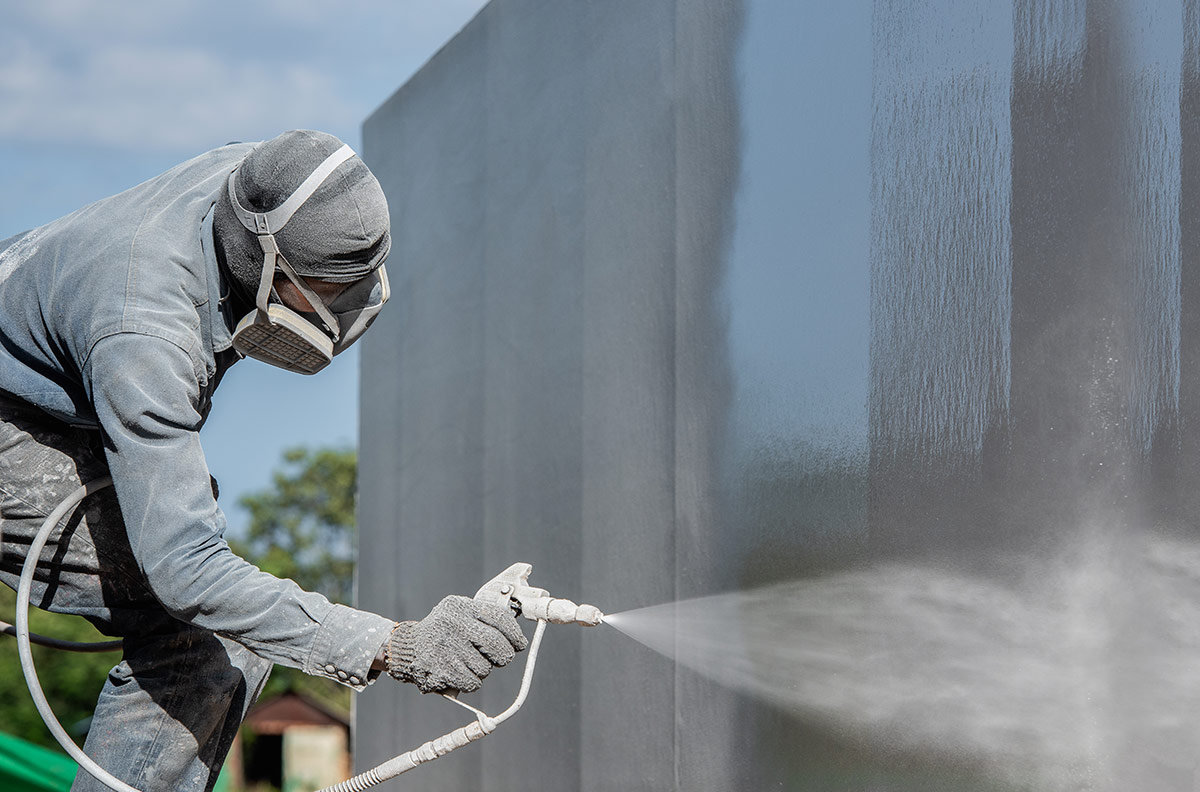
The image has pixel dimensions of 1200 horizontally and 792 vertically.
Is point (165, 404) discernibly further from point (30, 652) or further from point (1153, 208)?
point (1153, 208)

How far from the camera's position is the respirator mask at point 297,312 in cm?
224

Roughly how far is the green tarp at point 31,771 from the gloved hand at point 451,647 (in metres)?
3.32

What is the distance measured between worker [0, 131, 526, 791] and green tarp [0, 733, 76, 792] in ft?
8.41

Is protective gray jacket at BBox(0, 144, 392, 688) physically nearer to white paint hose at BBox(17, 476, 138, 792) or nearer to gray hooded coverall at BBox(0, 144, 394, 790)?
gray hooded coverall at BBox(0, 144, 394, 790)

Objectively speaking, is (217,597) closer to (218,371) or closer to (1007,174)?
(218,371)

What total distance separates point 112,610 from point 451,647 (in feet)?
3.10

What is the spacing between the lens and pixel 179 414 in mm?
2168

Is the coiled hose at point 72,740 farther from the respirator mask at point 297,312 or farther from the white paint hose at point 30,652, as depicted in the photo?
the respirator mask at point 297,312

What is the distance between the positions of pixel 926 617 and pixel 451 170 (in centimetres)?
338

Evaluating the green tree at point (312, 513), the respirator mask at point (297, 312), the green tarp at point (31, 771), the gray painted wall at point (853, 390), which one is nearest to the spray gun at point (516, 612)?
the respirator mask at point (297, 312)

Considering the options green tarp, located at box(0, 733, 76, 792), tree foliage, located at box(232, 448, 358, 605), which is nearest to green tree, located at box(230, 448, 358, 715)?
tree foliage, located at box(232, 448, 358, 605)

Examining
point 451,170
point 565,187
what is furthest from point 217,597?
point 451,170

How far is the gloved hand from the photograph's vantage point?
2145 millimetres

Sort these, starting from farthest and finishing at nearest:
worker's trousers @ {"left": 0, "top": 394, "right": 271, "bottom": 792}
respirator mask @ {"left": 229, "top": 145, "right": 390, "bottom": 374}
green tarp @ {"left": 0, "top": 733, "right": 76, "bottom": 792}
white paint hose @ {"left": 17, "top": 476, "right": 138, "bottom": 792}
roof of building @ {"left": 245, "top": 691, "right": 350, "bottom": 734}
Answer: roof of building @ {"left": 245, "top": 691, "right": 350, "bottom": 734}
green tarp @ {"left": 0, "top": 733, "right": 76, "bottom": 792}
worker's trousers @ {"left": 0, "top": 394, "right": 271, "bottom": 792}
white paint hose @ {"left": 17, "top": 476, "right": 138, "bottom": 792}
respirator mask @ {"left": 229, "top": 145, "right": 390, "bottom": 374}
